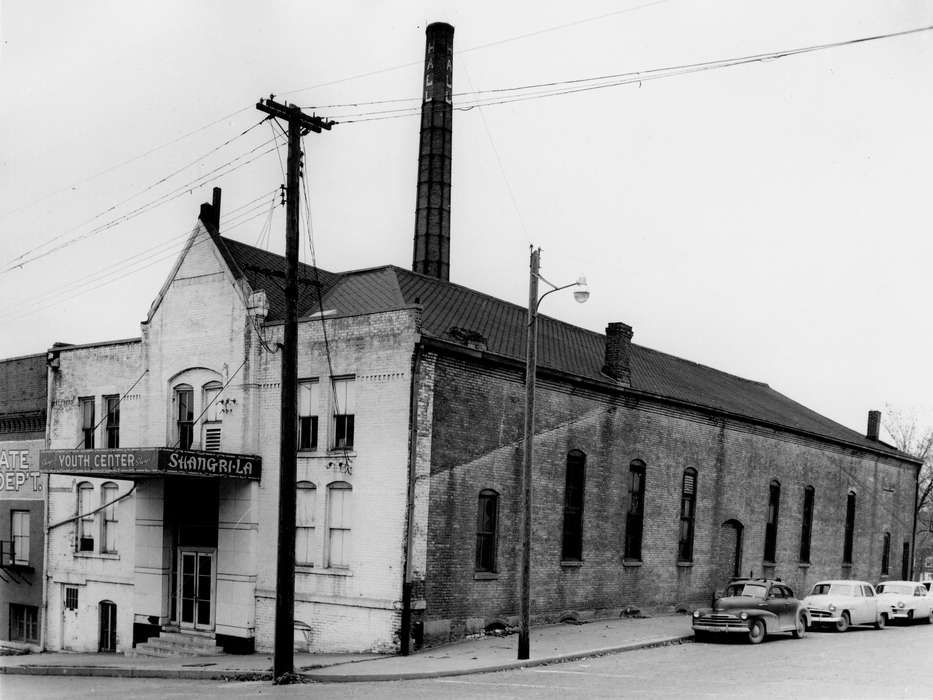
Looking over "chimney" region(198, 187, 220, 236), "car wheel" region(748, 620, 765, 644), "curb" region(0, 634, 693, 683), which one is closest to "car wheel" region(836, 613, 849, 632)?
"car wheel" region(748, 620, 765, 644)

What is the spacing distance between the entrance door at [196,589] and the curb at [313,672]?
3323mm

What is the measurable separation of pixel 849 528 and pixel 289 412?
30.2 metres

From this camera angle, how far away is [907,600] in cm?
2981

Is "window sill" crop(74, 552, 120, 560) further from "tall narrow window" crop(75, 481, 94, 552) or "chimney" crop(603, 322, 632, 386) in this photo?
"chimney" crop(603, 322, 632, 386)

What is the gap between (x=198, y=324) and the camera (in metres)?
26.9

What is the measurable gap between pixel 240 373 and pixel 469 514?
725 centimetres

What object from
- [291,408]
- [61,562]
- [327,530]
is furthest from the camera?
[61,562]

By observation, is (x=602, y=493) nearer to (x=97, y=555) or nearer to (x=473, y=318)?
(x=473, y=318)

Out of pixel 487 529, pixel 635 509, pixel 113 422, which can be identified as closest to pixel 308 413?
pixel 487 529

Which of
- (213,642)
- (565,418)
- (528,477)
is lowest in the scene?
(213,642)

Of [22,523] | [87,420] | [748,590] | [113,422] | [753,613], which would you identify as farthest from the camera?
[22,523]

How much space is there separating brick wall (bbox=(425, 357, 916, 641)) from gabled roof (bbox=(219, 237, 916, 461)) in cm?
94

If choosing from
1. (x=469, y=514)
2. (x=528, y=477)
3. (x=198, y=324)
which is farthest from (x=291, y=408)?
Result: (x=198, y=324)

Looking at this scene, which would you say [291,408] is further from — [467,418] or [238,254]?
[238,254]
